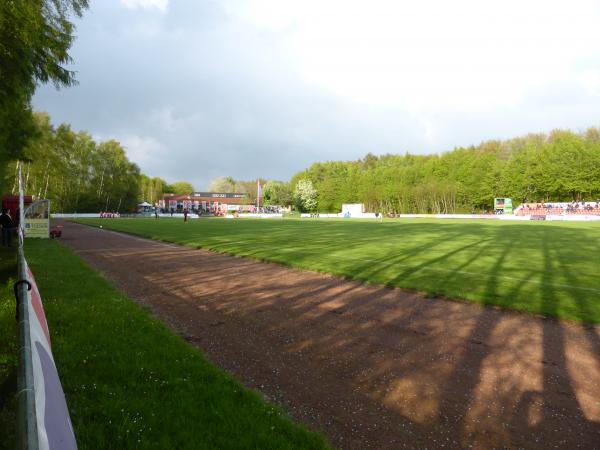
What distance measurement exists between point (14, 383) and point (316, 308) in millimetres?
5514

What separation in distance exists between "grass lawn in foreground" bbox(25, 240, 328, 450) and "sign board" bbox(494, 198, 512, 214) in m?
78.9

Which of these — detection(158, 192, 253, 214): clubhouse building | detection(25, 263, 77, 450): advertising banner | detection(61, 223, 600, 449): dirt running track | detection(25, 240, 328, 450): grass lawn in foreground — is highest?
detection(158, 192, 253, 214): clubhouse building

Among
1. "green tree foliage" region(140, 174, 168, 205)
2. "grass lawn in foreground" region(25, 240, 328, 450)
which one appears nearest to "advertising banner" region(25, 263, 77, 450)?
"grass lawn in foreground" region(25, 240, 328, 450)

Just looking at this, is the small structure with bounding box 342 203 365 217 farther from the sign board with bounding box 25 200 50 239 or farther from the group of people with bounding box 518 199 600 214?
the sign board with bounding box 25 200 50 239

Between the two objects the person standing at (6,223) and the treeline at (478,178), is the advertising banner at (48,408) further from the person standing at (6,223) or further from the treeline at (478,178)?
the treeline at (478,178)

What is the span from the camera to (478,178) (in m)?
94.4

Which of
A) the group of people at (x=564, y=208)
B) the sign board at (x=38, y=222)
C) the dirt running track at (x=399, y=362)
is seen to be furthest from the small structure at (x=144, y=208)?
the dirt running track at (x=399, y=362)

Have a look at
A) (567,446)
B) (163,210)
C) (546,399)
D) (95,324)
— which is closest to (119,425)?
(95,324)

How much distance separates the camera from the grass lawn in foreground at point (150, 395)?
3494 millimetres

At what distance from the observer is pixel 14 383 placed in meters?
4.34

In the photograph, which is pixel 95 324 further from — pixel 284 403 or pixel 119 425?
pixel 284 403

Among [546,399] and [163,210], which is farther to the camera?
[163,210]

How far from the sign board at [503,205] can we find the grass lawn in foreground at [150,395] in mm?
78897

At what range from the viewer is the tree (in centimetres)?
13225
